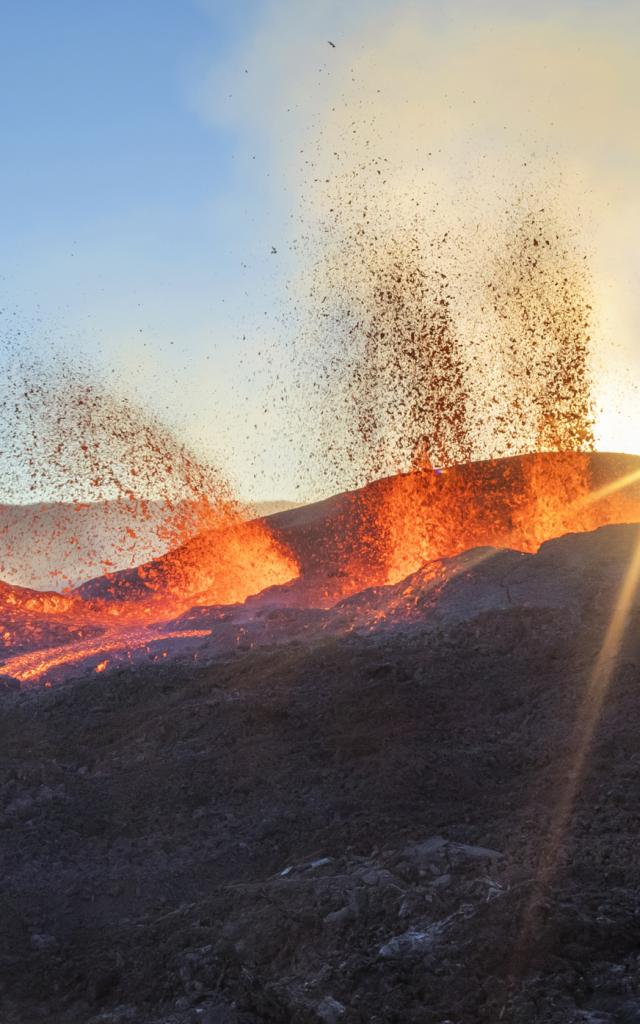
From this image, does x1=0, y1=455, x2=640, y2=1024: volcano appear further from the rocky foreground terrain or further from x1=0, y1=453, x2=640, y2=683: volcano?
x1=0, y1=453, x2=640, y2=683: volcano

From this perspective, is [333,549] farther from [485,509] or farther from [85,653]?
[85,653]

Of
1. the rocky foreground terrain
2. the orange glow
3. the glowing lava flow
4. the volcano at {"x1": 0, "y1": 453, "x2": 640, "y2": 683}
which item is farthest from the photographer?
the orange glow

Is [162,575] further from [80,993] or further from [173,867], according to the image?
[80,993]

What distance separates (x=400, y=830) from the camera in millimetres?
9656

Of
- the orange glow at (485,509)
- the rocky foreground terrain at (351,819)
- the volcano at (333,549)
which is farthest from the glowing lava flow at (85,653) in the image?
the orange glow at (485,509)

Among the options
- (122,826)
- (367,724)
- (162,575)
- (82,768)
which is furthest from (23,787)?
(162,575)

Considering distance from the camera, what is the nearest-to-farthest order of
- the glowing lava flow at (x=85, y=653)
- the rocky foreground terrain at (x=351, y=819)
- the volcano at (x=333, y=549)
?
the rocky foreground terrain at (x=351, y=819), the glowing lava flow at (x=85, y=653), the volcano at (x=333, y=549)

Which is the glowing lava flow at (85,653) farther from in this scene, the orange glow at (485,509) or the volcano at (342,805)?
the orange glow at (485,509)

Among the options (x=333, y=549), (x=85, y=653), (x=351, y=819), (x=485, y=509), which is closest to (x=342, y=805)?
(x=351, y=819)

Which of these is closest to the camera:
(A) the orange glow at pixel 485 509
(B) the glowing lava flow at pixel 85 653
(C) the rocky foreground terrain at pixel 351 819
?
(C) the rocky foreground terrain at pixel 351 819

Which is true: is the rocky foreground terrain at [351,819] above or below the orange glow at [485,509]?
below

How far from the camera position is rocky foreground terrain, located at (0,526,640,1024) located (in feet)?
21.3

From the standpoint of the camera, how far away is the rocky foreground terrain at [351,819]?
6.48m

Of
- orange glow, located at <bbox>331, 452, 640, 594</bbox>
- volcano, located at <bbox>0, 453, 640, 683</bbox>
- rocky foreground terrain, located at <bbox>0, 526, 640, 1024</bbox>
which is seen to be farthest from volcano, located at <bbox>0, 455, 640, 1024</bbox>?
orange glow, located at <bbox>331, 452, 640, 594</bbox>
